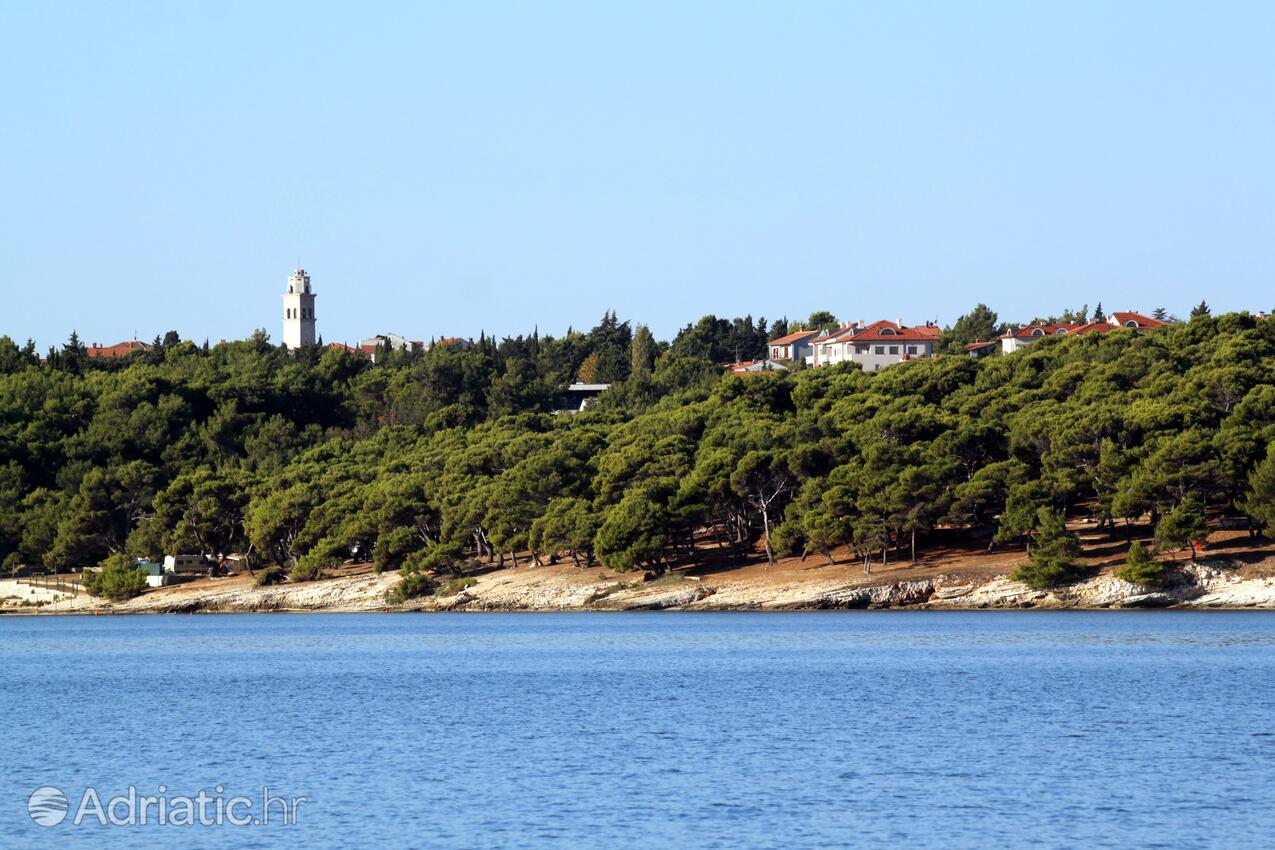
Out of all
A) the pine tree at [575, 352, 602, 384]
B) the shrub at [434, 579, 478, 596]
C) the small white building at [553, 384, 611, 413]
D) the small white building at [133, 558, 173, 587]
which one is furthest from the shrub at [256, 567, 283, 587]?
the pine tree at [575, 352, 602, 384]

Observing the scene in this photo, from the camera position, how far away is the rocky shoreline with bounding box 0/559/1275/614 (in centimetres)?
8038

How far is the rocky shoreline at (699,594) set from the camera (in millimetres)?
80375

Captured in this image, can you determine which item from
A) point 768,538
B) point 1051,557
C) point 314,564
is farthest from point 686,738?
point 314,564

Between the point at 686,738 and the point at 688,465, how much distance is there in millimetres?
59352

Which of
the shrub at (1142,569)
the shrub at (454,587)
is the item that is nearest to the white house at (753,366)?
the shrub at (454,587)

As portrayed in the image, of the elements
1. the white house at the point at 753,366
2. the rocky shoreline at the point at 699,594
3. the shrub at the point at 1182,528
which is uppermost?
the white house at the point at 753,366

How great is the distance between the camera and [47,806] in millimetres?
31375

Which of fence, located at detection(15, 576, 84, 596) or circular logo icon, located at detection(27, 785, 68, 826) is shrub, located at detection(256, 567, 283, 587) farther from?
circular logo icon, located at detection(27, 785, 68, 826)

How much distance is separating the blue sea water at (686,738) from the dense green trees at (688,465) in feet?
42.1

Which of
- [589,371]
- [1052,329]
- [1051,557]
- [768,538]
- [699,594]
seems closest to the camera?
[1051,557]

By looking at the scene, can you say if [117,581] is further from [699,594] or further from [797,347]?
[797,347]

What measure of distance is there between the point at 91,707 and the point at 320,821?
2275 centimetres

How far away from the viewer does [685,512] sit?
297ft

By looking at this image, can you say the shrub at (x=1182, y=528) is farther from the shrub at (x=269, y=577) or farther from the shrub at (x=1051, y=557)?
the shrub at (x=269, y=577)
